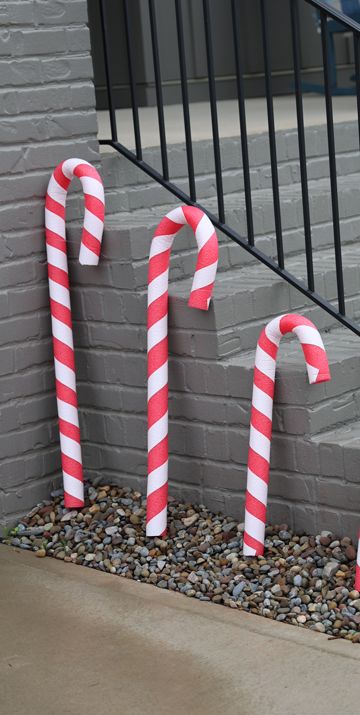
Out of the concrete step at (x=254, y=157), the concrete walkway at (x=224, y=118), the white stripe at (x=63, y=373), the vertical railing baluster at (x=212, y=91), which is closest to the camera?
the vertical railing baluster at (x=212, y=91)

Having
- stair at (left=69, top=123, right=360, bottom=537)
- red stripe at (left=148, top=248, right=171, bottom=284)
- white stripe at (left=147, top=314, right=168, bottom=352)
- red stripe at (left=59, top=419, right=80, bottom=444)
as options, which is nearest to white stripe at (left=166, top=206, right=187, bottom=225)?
red stripe at (left=148, top=248, right=171, bottom=284)

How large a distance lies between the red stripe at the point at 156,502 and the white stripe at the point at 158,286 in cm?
68

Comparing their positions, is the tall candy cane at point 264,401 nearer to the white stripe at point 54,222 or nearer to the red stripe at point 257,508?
the red stripe at point 257,508

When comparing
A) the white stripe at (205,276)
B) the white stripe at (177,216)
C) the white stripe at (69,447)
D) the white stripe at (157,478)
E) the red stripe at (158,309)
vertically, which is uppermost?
the white stripe at (177,216)

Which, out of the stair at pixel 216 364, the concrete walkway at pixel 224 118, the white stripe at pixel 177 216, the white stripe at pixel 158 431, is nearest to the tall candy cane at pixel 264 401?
the stair at pixel 216 364

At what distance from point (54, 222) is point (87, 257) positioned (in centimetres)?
20

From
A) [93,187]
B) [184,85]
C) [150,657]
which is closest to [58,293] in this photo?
[93,187]

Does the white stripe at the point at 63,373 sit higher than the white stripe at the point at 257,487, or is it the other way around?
the white stripe at the point at 63,373

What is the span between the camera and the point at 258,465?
4043 millimetres

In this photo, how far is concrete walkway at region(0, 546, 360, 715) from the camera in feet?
10.6

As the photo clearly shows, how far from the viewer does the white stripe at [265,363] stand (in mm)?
4012

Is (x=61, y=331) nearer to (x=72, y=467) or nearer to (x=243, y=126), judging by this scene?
(x=72, y=467)

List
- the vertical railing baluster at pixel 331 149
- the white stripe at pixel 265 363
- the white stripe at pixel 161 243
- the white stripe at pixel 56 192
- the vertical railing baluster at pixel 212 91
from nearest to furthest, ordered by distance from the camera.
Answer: the white stripe at pixel 265 363, the vertical railing baluster at pixel 331 149, the white stripe at pixel 161 243, the vertical railing baluster at pixel 212 91, the white stripe at pixel 56 192

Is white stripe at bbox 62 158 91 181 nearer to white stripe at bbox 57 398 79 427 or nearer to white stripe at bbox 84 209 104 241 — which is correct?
white stripe at bbox 84 209 104 241
